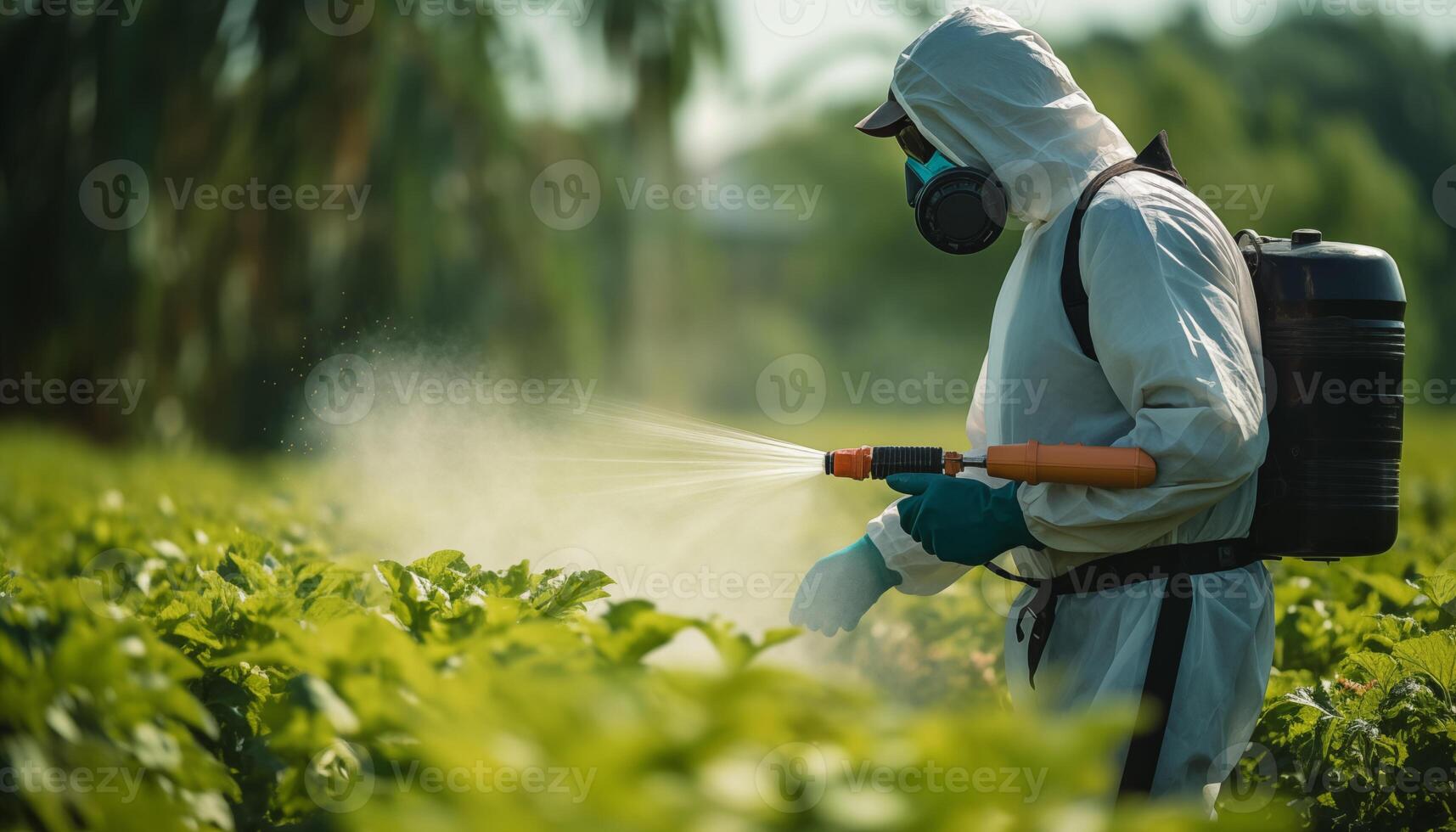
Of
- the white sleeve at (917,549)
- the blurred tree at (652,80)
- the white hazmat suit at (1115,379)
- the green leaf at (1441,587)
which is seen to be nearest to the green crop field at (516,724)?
the green leaf at (1441,587)

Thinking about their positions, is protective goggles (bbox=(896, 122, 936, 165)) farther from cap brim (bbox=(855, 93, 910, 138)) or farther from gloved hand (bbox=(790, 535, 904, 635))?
gloved hand (bbox=(790, 535, 904, 635))

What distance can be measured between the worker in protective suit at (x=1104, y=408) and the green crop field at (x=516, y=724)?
26.5 inches

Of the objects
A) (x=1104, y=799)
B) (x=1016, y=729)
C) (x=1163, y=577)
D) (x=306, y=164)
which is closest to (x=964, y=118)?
(x=1163, y=577)

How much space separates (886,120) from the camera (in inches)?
119

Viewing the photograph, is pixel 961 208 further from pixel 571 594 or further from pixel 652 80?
pixel 652 80

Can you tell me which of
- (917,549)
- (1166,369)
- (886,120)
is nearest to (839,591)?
(917,549)

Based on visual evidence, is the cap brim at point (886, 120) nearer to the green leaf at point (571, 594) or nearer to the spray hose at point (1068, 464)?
the spray hose at point (1068, 464)

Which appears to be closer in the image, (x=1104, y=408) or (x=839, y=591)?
(x=1104, y=408)

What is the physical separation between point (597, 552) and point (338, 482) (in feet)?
5.41

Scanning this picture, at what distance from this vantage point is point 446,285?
10352 millimetres

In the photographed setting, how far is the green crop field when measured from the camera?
110cm

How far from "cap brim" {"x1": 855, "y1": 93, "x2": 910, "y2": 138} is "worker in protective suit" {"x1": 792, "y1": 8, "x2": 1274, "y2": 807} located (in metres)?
0.03

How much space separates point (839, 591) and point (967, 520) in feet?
1.76

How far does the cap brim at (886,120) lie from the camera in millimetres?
3012
